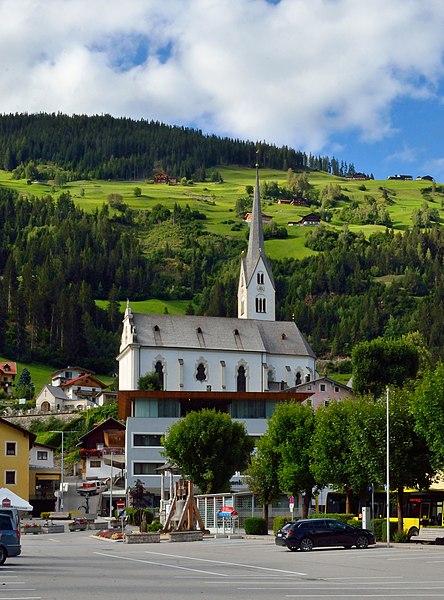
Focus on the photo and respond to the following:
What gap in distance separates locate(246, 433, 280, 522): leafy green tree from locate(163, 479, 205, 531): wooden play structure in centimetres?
1036

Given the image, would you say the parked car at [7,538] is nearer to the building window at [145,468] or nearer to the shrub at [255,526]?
the shrub at [255,526]

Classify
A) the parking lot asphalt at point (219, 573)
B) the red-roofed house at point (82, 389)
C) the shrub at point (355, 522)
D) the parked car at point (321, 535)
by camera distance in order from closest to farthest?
the parking lot asphalt at point (219, 573), the parked car at point (321, 535), the shrub at point (355, 522), the red-roofed house at point (82, 389)

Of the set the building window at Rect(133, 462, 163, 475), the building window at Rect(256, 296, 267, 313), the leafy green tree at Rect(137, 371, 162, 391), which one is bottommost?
the building window at Rect(133, 462, 163, 475)

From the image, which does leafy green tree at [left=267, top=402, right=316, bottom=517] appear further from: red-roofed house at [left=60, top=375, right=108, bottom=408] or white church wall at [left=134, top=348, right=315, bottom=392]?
red-roofed house at [left=60, top=375, right=108, bottom=408]

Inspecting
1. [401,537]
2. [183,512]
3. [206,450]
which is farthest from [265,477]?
[401,537]

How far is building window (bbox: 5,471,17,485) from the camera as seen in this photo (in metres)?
101

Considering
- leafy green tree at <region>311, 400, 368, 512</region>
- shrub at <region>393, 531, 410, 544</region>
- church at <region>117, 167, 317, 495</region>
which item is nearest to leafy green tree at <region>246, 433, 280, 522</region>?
leafy green tree at <region>311, 400, 368, 512</region>

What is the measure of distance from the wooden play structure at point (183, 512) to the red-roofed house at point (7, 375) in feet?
397

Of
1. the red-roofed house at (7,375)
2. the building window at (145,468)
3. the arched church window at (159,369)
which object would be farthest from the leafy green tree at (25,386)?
the building window at (145,468)

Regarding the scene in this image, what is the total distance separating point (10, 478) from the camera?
101 metres

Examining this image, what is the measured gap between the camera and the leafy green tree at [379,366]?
129m

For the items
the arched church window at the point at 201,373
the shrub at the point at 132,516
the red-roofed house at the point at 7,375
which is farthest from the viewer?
the red-roofed house at the point at 7,375

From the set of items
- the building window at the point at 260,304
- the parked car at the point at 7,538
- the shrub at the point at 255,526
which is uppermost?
the building window at the point at 260,304

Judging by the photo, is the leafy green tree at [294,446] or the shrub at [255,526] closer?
the shrub at [255,526]
